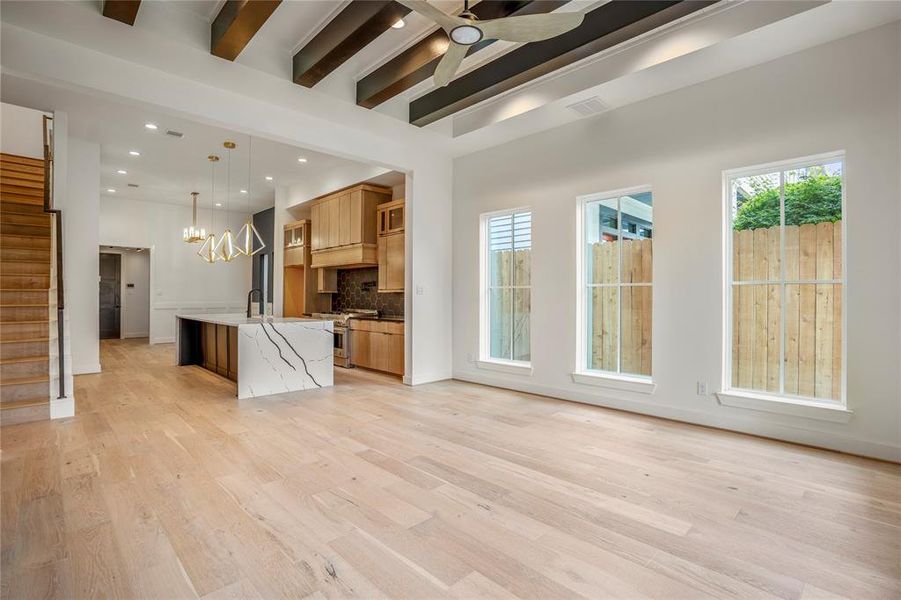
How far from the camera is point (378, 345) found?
6.47 metres

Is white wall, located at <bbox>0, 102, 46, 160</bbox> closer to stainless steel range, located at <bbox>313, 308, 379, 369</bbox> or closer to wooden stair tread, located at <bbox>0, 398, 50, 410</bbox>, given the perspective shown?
wooden stair tread, located at <bbox>0, 398, 50, 410</bbox>

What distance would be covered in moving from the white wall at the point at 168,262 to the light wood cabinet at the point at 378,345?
→ 18.4 feet

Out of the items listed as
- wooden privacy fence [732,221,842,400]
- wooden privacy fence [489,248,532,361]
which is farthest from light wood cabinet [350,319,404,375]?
wooden privacy fence [732,221,842,400]

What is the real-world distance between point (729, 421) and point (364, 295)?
18.8 feet

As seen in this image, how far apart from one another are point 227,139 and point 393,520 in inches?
224

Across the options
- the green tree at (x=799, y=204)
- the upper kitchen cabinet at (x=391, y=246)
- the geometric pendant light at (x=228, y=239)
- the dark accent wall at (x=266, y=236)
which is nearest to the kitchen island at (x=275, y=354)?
the geometric pendant light at (x=228, y=239)

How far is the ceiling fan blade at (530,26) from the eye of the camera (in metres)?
2.40

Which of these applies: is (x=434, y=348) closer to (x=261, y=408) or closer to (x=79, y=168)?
(x=261, y=408)

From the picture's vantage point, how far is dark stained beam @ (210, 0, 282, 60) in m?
3.11

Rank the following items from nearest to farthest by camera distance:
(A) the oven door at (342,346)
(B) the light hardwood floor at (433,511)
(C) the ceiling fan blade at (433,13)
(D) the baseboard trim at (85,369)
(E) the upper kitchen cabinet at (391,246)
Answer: (B) the light hardwood floor at (433,511), (C) the ceiling fan blade at (433,13), (D) the baseboard trim at (85,369), (E) the upper kitchen cabinet at (391,246), (A) the oven door at (342,346)

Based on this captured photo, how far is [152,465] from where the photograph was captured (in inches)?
115

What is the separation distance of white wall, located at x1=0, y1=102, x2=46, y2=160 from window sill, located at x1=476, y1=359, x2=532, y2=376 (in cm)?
Result: 687

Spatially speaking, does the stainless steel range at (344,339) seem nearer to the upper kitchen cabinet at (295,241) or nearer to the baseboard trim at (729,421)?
the upper kitchen cabinet at (295,241)

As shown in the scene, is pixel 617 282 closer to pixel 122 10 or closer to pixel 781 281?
pixel 781 281
